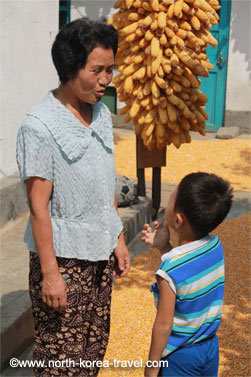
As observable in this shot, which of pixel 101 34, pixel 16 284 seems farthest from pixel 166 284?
pixel 16 284

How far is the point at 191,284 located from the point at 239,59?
829cm

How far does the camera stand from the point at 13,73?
5.12 metres

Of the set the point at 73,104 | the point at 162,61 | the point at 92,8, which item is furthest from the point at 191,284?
the point at 92,8

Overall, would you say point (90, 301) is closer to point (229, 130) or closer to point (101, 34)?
point (101, 34)

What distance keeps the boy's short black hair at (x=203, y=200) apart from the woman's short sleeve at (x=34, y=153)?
1.92ft

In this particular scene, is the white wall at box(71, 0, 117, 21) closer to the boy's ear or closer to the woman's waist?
the woman's waist

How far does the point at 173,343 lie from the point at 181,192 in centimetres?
61

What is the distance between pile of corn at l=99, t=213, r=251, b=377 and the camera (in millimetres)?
3521

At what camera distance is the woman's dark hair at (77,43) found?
2.32 m

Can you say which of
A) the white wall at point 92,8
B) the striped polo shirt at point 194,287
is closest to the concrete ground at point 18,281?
the striped polo shirt at point 194,287

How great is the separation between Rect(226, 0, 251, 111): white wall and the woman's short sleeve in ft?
26.4

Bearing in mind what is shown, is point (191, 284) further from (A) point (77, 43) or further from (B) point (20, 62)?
(B) point (20, 62)

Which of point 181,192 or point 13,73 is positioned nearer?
point 181,192

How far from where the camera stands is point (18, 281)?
3861 mm
